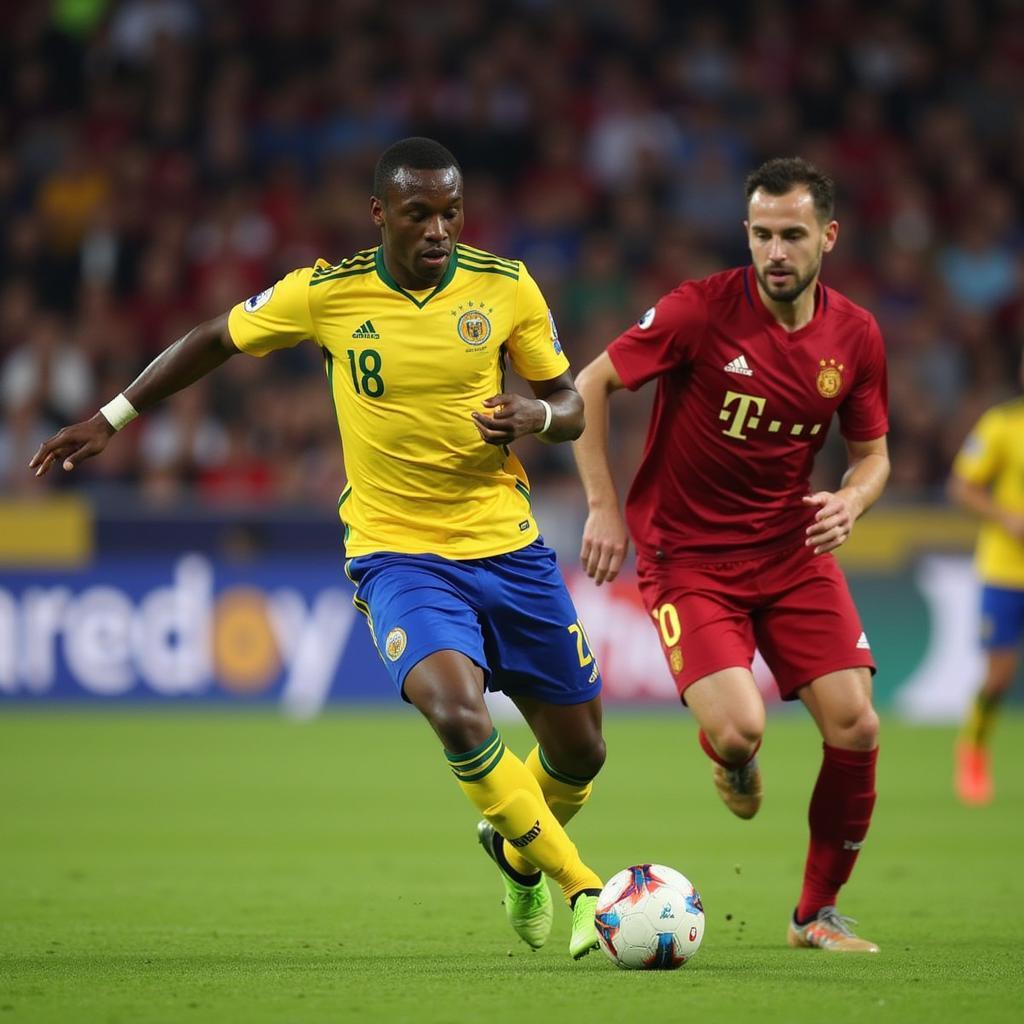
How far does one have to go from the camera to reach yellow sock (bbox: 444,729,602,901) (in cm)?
568

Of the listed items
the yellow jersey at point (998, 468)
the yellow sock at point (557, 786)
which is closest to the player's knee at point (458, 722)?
the yellow sock at point (557, 786)

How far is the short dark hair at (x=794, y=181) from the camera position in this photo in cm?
631

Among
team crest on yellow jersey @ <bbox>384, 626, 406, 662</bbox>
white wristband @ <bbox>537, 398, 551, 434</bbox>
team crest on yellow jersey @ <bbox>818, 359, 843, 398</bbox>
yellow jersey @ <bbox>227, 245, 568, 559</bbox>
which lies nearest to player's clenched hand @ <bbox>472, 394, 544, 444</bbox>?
white wristband @ <bbox>537, 398, 551, 434</bbox>

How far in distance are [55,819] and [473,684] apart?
4959mm

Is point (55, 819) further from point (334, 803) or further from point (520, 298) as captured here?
point (520, 298)

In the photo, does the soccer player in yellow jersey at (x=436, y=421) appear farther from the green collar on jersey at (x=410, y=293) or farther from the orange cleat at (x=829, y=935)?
the orange cleat at (x=829, y=935)

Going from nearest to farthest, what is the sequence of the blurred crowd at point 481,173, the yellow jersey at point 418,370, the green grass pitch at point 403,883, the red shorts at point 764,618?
the green grass pitch at point 403,883, the yellow jersey at point 418,370, the red shorts at point 764,618, the blurred crowd at point 481,173

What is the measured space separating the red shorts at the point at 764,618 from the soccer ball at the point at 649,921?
949mm

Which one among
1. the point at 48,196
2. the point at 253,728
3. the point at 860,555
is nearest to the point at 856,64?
the point at 860,555

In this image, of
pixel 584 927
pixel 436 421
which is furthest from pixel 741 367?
pixel 584 927

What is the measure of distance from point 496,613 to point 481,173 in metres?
12.5

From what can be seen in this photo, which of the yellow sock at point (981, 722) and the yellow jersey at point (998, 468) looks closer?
the yellow sock at point (981, 722)

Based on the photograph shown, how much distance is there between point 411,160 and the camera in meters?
5.85

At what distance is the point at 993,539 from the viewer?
1146 cm
